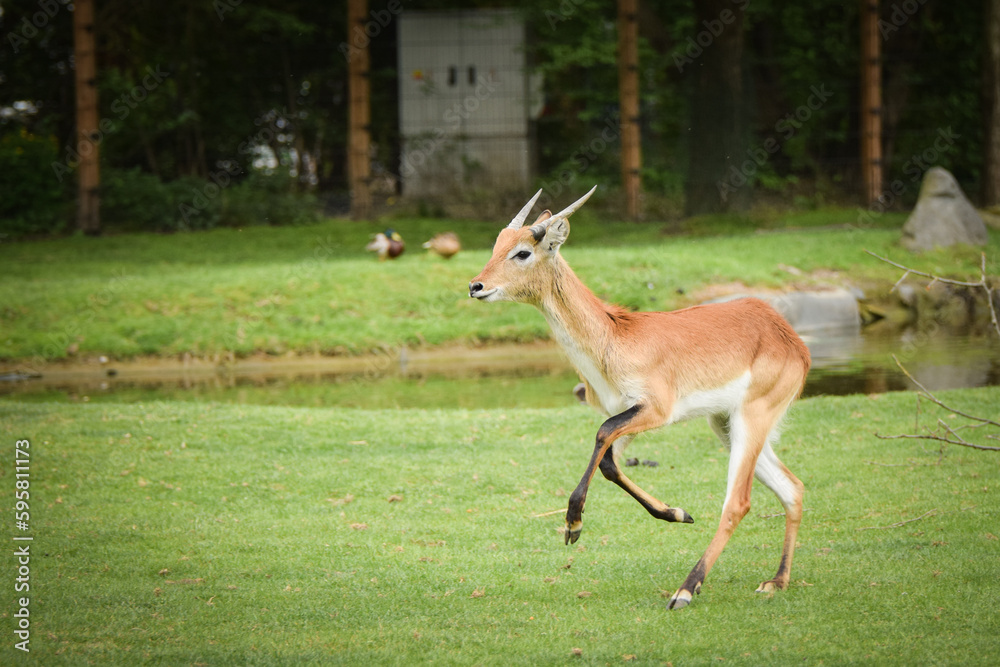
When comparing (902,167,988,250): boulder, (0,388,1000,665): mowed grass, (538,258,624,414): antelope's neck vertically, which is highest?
(902,167,988,250): boulder

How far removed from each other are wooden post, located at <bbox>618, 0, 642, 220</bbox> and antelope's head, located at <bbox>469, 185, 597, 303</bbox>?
15.4m

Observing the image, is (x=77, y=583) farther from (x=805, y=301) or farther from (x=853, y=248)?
(x=853, y=248)

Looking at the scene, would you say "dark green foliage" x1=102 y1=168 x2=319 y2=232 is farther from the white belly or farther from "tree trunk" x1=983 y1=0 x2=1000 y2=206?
the white belly

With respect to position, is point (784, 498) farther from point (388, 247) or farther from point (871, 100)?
point (871, 100)

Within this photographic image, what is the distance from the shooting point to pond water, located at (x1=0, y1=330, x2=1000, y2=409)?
35.8 ft

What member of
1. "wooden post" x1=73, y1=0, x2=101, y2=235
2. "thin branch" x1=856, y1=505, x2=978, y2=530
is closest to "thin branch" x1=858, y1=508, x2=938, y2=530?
"thin branch" x1=856, y1=505, x2=978, y2=530

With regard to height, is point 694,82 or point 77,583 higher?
point 694,82

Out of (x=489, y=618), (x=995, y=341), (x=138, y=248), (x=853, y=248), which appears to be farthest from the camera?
(x=138, y=248)

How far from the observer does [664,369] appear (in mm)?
5152

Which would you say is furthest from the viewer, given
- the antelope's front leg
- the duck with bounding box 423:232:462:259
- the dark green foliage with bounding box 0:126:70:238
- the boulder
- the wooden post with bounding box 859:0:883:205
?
the wooden post with bounding box 859:0:883:205

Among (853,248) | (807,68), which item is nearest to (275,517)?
(853,248)

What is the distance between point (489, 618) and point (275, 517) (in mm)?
2208

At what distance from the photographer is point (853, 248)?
1639cm

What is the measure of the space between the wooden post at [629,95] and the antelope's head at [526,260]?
1535 centimetres
